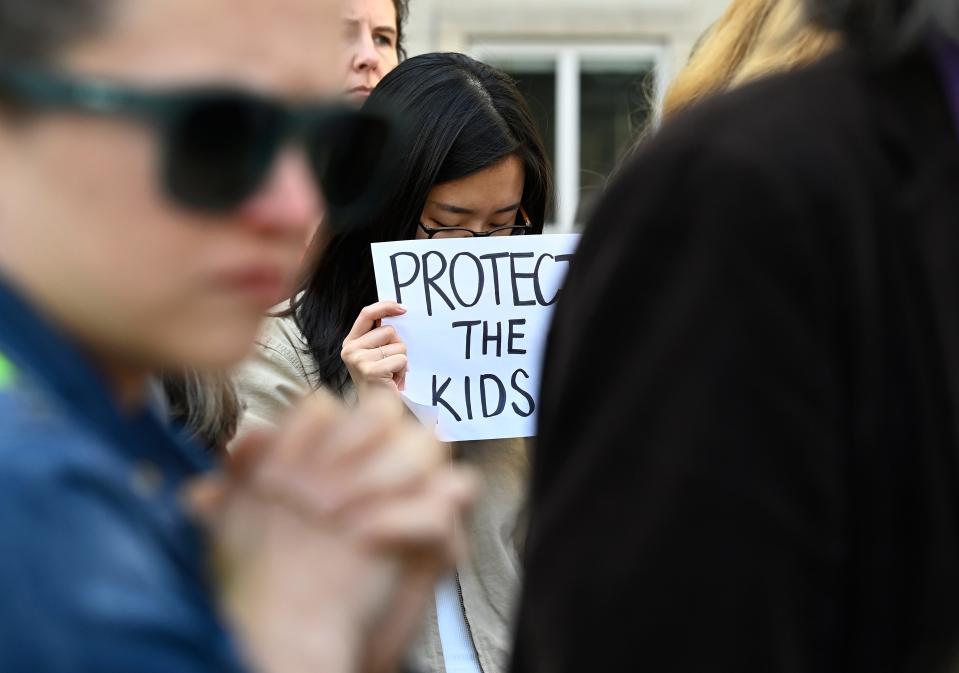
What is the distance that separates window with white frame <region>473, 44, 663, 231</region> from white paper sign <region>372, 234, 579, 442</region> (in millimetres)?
7304

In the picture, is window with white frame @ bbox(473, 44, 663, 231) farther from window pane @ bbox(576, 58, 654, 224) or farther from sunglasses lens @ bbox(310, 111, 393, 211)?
sunglasses lens @ bbox(310, 111, 393, 211)

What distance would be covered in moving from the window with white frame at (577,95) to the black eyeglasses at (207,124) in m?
9.58

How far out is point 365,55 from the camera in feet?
13.2

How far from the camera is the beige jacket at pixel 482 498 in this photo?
2.84m

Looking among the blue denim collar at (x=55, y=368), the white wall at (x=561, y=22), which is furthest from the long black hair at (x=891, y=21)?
the white wall at (x=561, y=22)

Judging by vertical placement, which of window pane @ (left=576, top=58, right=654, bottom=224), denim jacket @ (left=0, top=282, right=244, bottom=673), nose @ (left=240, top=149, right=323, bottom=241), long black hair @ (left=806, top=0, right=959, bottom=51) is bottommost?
denim jacket @ (left=0, top=282, right=244, bottom=673)

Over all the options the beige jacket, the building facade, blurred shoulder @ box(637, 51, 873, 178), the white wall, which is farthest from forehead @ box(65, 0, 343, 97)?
the white wall

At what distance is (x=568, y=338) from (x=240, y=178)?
0.44 m

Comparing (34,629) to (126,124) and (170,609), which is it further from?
(126,124)

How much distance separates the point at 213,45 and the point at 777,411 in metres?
0.54

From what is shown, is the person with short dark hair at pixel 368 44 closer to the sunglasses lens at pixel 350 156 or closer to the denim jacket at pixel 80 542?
the sunglasses lens at pixel 350 156

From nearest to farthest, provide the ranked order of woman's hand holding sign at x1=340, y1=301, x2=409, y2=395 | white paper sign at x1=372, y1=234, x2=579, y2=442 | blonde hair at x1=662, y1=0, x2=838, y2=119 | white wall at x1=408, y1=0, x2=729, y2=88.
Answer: blonde hair at x1=662, y1=0, x2=838, y2=119
woman's hand holding sign at x1=340, y1=301, x2=409, y2=395
white paper sign at x1=372, y1=234, x2=579, y2=442
white wall at x1=408, y1=0, x2=729, y2=88

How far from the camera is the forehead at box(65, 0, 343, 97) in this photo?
81 centimetres

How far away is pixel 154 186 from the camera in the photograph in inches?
32.4
